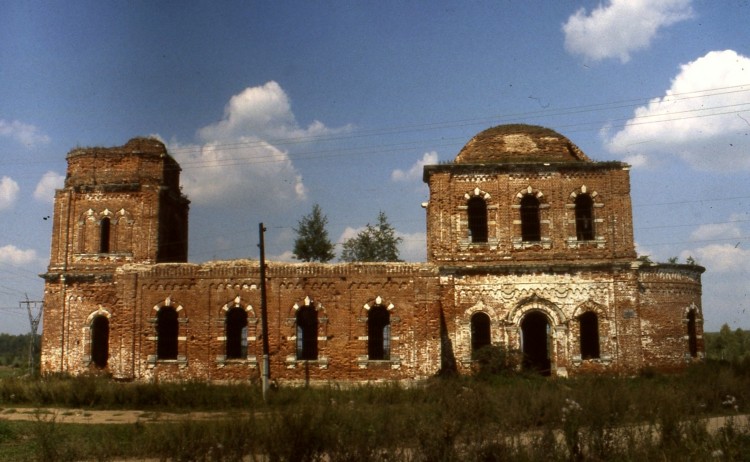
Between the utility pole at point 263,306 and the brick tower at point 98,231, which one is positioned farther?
the brick tower at point 98,231

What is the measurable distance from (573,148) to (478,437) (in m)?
21.9

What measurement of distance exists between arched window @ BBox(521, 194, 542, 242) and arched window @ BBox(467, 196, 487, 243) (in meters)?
1.64

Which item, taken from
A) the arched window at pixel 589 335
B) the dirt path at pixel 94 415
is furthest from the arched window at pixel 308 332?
the arched window at pixel 589 335

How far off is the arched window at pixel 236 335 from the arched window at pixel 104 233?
6476 mm

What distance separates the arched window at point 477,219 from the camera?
26.4m

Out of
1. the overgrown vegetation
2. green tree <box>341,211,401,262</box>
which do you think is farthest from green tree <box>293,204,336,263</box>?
the overgrown vegetation

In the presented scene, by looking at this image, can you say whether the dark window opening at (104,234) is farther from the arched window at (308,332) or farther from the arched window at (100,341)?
the arched window at (308,332)

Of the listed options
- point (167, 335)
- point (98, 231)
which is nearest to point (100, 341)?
point (167, 335)

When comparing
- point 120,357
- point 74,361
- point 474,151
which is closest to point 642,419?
point 474,151

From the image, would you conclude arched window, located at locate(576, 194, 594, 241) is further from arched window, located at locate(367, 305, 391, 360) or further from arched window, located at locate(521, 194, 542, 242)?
arched window, located at locate(367, 305, 391, 360)

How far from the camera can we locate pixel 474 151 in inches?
1104

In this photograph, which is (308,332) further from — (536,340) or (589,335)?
(589,335)

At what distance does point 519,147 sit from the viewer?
27.5 meters

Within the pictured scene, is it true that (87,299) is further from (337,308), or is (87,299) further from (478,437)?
(478,437)
